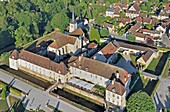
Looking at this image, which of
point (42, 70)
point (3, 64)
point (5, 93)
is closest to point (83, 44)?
point (42, 70)

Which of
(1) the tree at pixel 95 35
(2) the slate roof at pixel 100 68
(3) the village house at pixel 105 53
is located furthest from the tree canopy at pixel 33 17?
(2) the slate roof at pixel 100 68

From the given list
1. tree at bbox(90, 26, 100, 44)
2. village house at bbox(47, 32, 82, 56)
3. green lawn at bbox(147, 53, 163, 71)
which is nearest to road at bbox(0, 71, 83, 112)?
village house at bbox(47, 32, 82, 56)

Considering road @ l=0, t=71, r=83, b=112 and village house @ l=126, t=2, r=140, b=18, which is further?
village house @ l=126, t=2, r=140, b=18

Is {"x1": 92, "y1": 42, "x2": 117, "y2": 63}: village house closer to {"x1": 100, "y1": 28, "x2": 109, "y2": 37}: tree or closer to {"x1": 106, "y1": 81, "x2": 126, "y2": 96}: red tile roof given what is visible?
{"x1": 100, "y1": 28, "x2": 109, "y2": 37}: tree

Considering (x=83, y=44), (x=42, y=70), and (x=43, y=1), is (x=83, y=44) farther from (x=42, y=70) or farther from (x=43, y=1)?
(x=43, y=1)

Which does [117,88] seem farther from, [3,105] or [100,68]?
[3,105]
